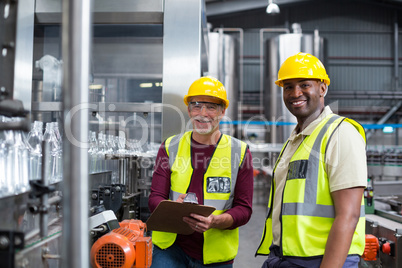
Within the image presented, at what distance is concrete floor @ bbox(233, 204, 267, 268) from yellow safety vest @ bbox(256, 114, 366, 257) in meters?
2.57

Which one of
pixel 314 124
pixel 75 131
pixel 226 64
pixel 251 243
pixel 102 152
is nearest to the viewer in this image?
pixel 75 131

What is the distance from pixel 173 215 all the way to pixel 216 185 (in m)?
0.31

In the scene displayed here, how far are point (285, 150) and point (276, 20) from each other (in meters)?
10.2

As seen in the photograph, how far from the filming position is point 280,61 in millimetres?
7281

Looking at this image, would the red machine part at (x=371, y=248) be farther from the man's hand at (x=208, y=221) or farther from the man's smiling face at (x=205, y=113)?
the man's smiling face at (x=205, y=113)

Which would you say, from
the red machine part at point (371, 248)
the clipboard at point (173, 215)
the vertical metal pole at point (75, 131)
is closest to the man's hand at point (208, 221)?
the clipboard at point (173, 215)

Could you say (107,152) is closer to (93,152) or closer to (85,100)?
(93,152)

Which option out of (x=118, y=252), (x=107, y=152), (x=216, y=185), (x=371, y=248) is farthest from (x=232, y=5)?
(x=118, y=252)

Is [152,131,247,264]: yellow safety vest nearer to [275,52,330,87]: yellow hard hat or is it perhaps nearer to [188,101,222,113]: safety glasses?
[188,101,222,113]: safety glasses

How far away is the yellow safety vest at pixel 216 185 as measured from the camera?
1.68m

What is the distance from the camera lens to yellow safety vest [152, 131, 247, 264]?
1.68 meters

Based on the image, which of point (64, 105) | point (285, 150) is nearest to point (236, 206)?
point (285, 150)

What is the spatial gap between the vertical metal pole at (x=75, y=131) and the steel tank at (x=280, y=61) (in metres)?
Result: 6.33

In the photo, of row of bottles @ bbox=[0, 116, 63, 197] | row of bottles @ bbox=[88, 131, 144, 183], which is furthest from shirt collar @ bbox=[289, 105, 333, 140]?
row of bottles @ bbox=[88, 131, 144, 183]
